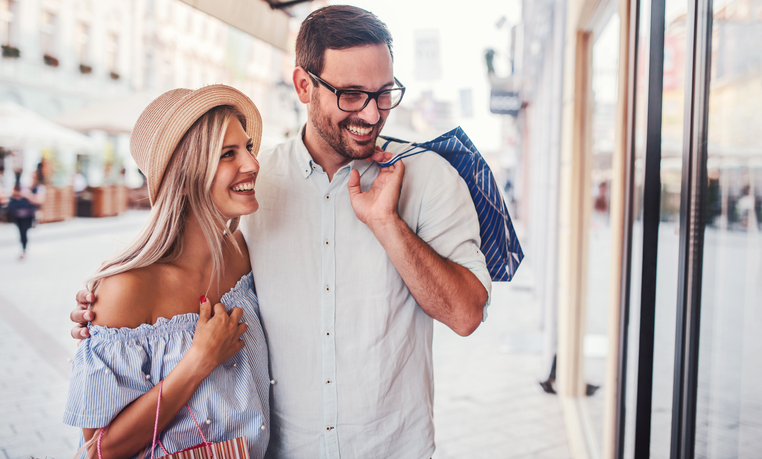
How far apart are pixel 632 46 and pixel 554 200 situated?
250 cm

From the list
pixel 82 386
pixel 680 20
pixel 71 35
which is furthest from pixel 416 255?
pixel 71 35

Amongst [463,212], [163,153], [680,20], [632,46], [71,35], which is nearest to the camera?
[163,153]

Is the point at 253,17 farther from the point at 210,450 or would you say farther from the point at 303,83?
the point at 210,450

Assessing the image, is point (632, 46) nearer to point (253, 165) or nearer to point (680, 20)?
point (680, 20)

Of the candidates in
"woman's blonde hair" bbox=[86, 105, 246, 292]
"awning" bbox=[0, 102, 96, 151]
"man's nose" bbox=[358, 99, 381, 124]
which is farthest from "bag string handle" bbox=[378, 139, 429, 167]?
"awning" bbox=[0, 102, 96, 151]

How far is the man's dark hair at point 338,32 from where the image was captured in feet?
4.45

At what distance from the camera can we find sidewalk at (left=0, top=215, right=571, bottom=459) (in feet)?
10.6

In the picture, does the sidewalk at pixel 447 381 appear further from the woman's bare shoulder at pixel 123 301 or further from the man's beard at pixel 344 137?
the man's beard at pixel 344 137

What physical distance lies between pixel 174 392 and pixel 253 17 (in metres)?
2.49

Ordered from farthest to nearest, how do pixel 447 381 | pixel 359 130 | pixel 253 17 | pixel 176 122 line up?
pixel 447 381 → pixel 253 17 → pixel 359 130 → pixel 176 122

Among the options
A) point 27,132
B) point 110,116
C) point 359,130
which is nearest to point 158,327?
point 359,130

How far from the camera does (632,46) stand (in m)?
2.02

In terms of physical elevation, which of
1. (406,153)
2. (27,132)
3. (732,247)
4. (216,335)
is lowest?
(216,335)

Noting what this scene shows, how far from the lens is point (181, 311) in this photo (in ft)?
4.23
